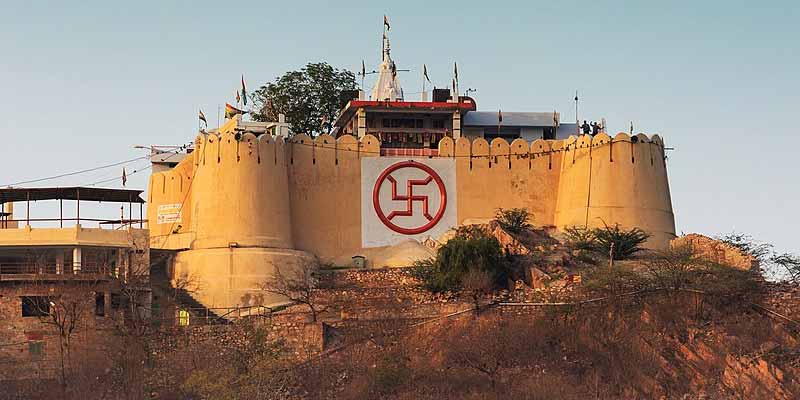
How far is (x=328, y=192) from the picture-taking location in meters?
52.2

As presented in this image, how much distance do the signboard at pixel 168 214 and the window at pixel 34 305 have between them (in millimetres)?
7195

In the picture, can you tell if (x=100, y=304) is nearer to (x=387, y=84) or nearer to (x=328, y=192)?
(x=328, y=192)

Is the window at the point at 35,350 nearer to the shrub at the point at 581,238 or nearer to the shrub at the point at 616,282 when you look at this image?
the shrub at the point at 616,282

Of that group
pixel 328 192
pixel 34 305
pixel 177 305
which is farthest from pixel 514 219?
pixel 34 305

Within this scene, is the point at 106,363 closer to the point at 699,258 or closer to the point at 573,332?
the point at 573,332

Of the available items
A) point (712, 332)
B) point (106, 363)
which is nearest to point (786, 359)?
point (712, 332)

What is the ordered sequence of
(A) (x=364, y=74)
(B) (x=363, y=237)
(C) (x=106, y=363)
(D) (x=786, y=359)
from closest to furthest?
(D) (x=786, y=359) < (C) (x=106, y=363) < (B) (x=363, y=237) < (A) (x=364, y=74)

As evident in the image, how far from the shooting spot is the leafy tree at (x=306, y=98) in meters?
59.5

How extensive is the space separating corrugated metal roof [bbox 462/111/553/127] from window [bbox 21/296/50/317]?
16779mm

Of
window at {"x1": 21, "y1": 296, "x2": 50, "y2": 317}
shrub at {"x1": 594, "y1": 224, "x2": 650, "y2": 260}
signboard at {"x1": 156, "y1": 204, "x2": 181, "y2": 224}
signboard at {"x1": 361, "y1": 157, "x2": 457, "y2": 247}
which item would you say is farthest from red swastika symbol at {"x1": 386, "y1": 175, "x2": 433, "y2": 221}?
window at {"x1": 21, "y1": 296, "x2": 50, "y2": 317}

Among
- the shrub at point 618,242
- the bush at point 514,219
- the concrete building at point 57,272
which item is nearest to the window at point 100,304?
the concrete building at point 57,272

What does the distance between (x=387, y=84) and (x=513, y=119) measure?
4.34 meters

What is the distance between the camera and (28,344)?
149 feet

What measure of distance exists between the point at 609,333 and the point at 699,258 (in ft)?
13.8
